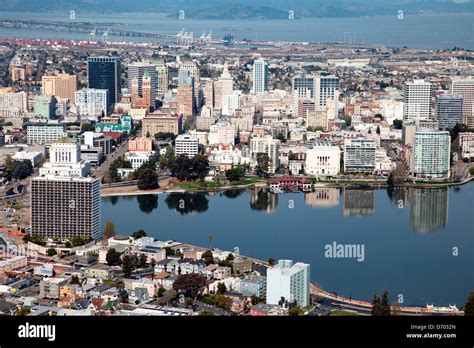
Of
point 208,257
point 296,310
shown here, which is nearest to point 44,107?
point 208,257

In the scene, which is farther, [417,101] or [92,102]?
[92,102]

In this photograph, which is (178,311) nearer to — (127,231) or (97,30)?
(127,231)

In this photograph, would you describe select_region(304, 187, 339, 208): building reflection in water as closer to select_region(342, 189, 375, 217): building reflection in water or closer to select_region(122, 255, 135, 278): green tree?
select_region(342, 189, 375, 217): building reflection in water

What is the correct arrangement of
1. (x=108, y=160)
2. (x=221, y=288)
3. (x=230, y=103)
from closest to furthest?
(x=221, y=288)
(x=108, y=160)
(x=230, y=103)

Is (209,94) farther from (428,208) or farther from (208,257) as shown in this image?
(208,257)

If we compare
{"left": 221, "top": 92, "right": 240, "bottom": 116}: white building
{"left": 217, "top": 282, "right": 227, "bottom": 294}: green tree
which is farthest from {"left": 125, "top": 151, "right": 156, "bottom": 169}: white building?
{"left": 217, "top": 282, "right": 227, "bottom": 294}: green tree
